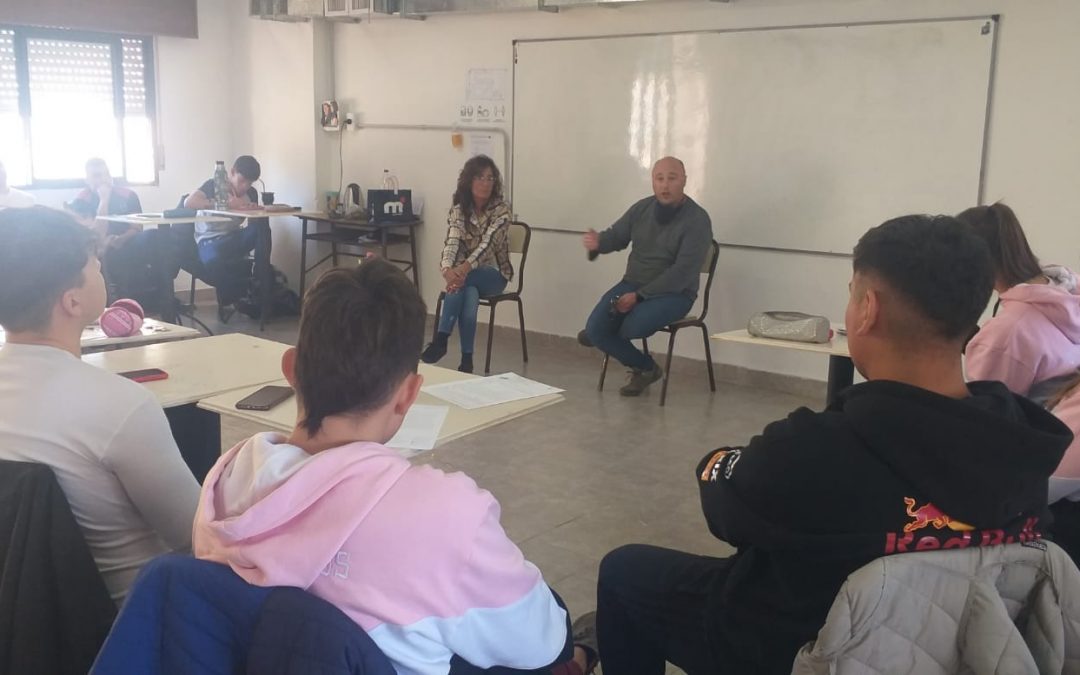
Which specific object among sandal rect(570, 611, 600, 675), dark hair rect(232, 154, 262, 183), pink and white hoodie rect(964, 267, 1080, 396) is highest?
dark hair rect(232, 154, 262, 183)

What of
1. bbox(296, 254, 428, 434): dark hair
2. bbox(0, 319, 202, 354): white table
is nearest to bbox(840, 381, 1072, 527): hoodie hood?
bbox(296, 254, 428, 434): dark hair

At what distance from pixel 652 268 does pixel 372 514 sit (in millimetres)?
4210

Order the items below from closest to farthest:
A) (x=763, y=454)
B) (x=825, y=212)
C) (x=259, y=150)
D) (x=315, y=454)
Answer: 1. (x=315, y=454)
2. (x=763, y=454)
3. (x=825, y=212)
4. (x=259, y=150)

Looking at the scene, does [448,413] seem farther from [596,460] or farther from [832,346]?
[596,460]

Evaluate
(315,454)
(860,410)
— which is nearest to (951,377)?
(860,410)

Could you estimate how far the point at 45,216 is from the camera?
66.9 inches

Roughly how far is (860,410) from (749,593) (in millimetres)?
363

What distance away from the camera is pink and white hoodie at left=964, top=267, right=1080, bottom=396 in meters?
2.20

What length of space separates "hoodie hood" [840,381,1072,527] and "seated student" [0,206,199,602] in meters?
1.12

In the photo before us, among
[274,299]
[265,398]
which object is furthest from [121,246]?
[265,398]

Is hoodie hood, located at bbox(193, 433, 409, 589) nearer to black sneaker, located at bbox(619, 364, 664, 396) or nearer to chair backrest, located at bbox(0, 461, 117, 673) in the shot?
chair backrest, located at bbox(0, 461, 117, 673)

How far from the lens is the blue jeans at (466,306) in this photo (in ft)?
18.3

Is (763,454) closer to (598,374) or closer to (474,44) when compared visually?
(598,374)

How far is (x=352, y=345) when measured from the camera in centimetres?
120
